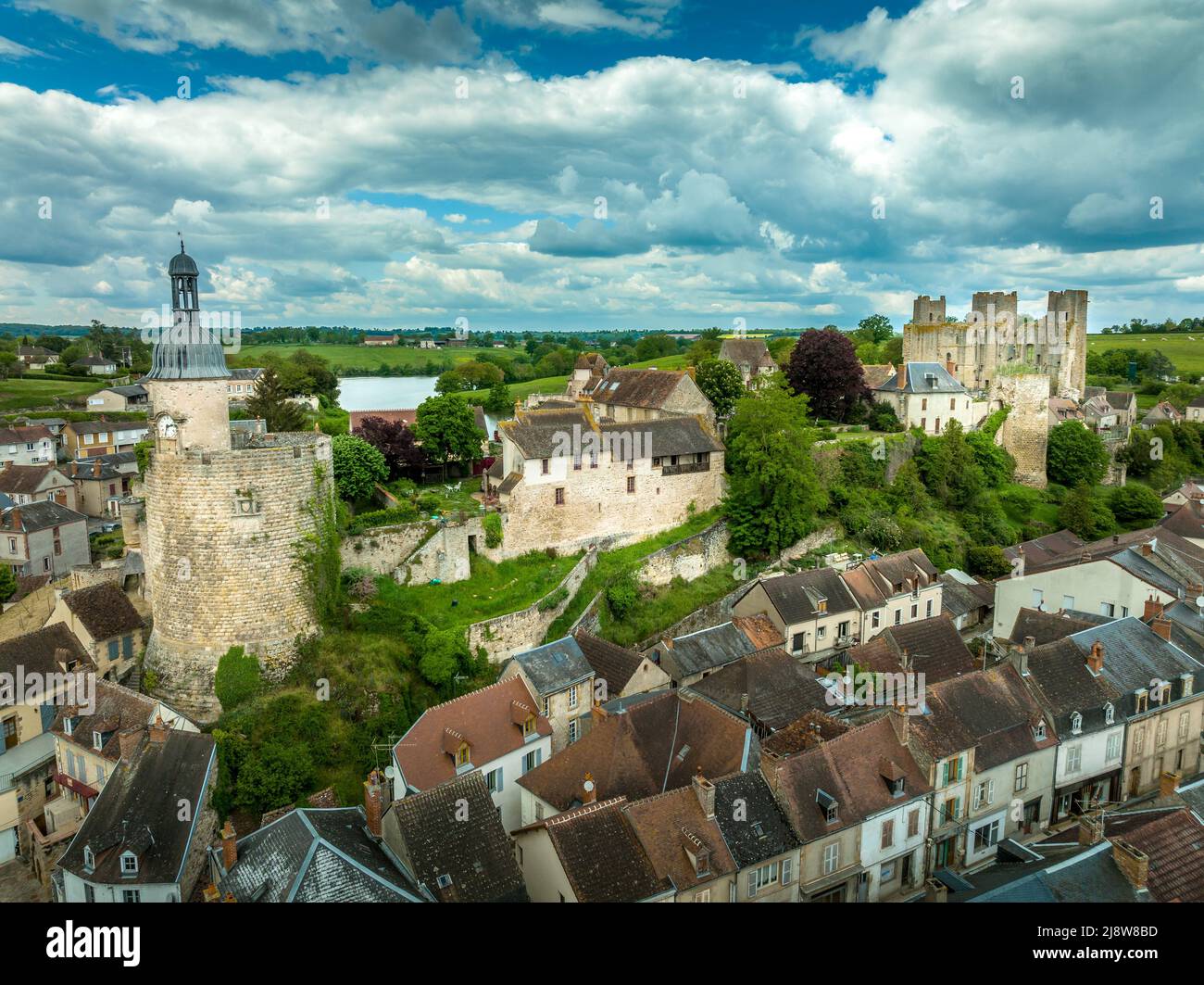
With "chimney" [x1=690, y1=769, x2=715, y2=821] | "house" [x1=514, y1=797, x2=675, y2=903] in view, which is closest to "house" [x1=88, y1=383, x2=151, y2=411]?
"house" [x1=514, y1=797, x2=675, y2=903]

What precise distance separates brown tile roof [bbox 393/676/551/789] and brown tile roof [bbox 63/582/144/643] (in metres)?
8.44

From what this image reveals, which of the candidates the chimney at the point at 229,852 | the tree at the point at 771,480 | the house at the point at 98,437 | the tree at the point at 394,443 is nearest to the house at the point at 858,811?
the chimney at the point at 229,852

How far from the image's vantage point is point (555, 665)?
20.0m

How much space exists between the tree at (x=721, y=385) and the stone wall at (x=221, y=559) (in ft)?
74.3

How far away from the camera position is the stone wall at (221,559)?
55.1 feet

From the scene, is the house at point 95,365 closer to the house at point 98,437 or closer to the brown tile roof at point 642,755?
the house at point 98,437

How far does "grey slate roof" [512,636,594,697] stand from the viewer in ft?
63.9

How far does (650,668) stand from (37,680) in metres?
14.4

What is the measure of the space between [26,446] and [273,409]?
894 inches

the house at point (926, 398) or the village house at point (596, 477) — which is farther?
the house at point (926, 398)

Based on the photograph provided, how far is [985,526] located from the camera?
35.9 metres

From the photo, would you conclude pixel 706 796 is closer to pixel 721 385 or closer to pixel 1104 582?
pixel 1104 582
